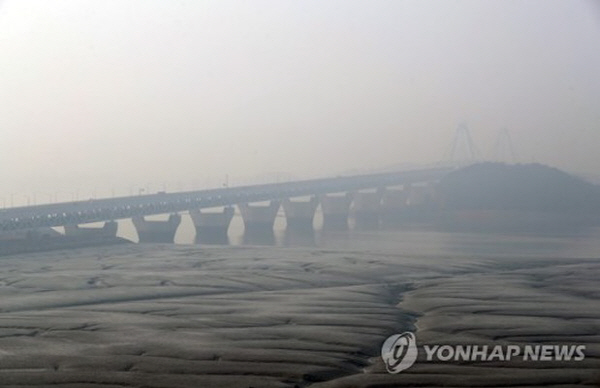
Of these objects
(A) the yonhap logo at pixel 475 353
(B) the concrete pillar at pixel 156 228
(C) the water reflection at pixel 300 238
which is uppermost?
(B) the concrete pillar at pixel 156 228

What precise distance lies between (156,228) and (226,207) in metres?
17.8

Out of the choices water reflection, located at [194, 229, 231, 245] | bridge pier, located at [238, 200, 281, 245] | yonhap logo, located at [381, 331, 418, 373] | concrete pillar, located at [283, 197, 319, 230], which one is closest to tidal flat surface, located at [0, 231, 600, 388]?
yonhap logo, located at [381, 331, 418, 373]

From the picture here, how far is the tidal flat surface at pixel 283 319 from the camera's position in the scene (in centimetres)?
2045

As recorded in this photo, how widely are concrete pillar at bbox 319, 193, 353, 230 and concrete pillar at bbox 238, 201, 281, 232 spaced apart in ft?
34.8

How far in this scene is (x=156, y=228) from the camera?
105938 millimetres

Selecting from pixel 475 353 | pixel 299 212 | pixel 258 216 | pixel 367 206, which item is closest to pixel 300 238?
pixel 258 216

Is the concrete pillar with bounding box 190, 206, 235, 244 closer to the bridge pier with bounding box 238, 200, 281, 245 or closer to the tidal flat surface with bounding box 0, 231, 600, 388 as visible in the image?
the bridge pier with bounding box 238, 200, 281, 245

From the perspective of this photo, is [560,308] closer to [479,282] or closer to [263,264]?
[479,282]

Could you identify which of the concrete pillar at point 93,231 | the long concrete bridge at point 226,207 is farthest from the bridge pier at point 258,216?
the concrete pillar at point 93,231

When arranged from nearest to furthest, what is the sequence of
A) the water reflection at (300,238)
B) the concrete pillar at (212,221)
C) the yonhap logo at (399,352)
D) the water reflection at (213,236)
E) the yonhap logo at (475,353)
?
the yonhap logo at (399,352) < the yonhap logo at (475,353) < the water reflection at (300,238) < the water reflection at (213,236) < the concrete pillar at (212,221)

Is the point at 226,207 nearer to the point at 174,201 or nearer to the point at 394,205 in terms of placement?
the point at 174,201

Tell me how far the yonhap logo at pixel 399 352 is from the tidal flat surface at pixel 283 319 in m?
0.28

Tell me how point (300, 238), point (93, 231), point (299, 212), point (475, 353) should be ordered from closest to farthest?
point (475, 353)
point (93, 231)
point (300, 238)
point (299, 212)

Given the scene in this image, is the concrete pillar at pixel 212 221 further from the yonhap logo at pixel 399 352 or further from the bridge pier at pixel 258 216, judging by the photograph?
the yonhap logo at pixel 399 352
